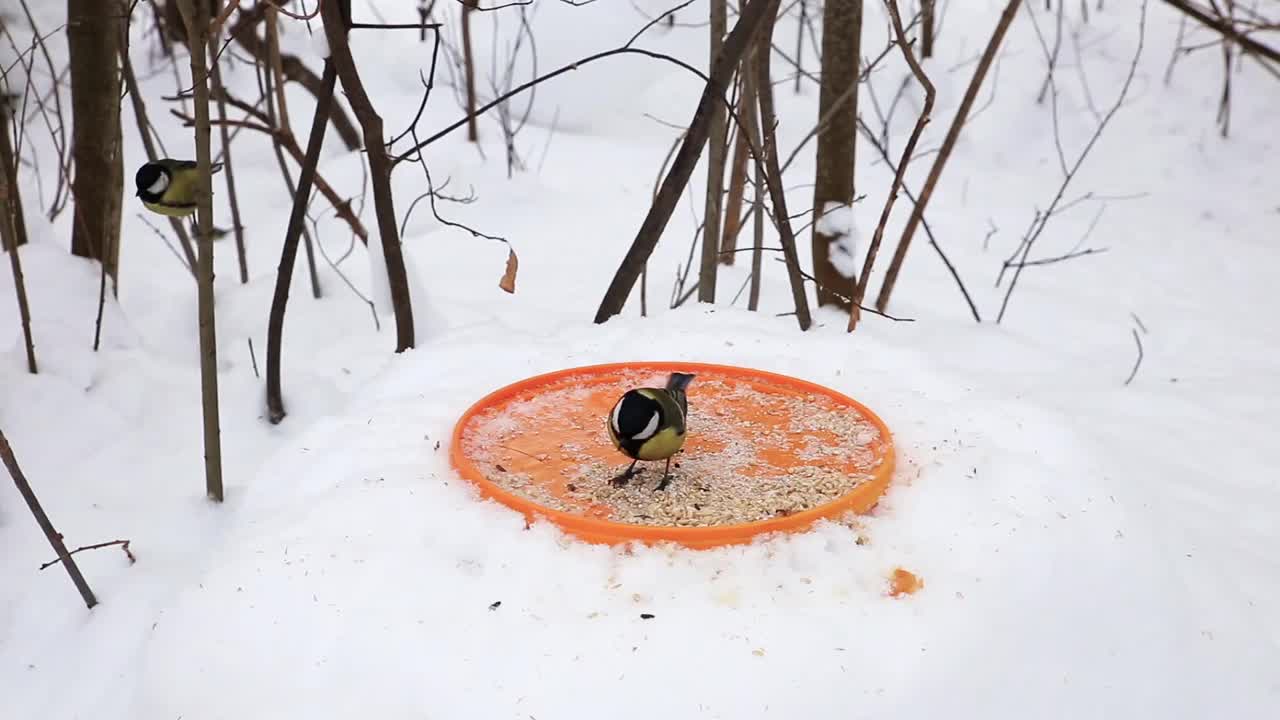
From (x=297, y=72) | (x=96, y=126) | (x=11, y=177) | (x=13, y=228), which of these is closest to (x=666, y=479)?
(x=13, y=228)

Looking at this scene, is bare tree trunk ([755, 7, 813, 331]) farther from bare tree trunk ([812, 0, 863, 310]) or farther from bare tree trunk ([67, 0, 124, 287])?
bare tree trunk ([67, 0, 124, 287])

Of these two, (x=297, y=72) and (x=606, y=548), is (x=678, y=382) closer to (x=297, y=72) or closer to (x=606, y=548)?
(x=606, y=548)

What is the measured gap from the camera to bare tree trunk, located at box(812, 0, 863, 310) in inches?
138

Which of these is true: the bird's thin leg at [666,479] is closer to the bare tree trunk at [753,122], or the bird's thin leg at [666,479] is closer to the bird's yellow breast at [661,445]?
the bird's yellow breast at [661,445]

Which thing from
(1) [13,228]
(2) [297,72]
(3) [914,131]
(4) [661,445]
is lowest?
(4) [661,445]

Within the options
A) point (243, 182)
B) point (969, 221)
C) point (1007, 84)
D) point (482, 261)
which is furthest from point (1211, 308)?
point (243, 182)

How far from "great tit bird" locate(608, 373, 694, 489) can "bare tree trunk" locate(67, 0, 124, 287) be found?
222cm

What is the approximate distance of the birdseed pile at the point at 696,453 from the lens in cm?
210

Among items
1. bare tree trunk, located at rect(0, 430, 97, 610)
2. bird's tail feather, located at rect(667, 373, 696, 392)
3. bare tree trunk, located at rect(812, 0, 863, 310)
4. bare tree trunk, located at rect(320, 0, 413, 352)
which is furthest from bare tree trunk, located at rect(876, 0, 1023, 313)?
bare tree trunk, located at rect(0, 430, 97, 610)

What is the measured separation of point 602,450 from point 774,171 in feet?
3.84

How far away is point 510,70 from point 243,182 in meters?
1.65

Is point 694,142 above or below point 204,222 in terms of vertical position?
above

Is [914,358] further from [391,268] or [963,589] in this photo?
[391,268]

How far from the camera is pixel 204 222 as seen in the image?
7.64 feet
